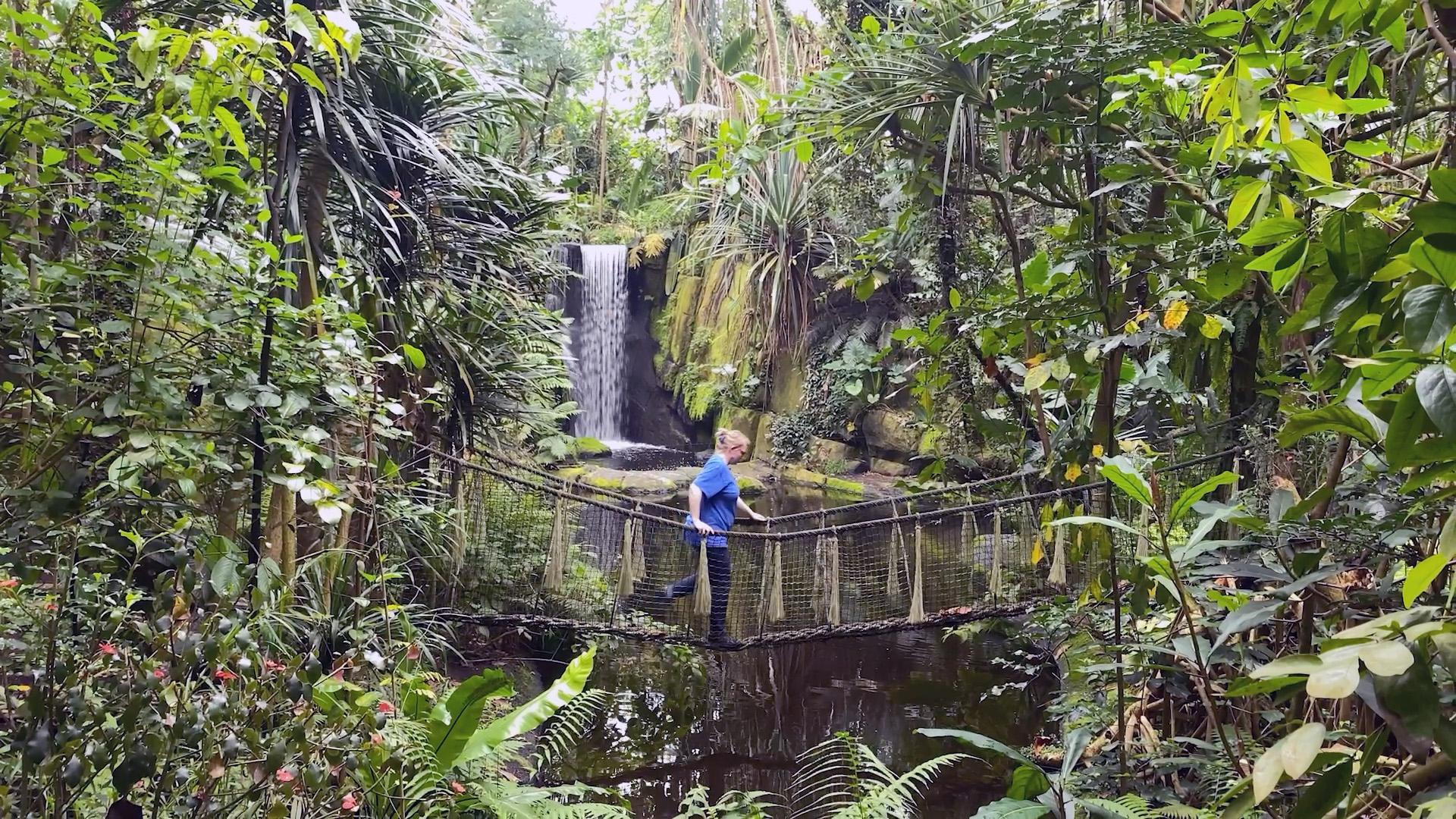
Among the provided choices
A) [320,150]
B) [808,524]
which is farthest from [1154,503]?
[808,524]

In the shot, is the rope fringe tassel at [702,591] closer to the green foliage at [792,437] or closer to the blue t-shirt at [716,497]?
the blue t-shirt at [716,497]

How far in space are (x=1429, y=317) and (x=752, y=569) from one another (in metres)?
2.92

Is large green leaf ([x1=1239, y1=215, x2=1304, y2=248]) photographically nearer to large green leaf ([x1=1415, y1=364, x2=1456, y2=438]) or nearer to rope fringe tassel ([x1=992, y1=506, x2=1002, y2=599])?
large green leaf ([x1=1415, y1=364, x2=1456, y2=438])

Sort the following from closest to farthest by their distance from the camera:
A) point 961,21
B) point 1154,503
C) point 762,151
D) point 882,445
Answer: point 1154,503, point 762,151, point 961,21, point 882,445

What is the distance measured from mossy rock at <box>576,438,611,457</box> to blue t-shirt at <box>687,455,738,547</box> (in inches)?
172

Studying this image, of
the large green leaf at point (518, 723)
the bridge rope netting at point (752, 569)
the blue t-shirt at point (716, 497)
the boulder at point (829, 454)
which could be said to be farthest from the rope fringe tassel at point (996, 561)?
the boulder at point (829, 454)

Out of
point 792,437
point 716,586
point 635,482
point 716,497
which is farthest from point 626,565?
point 792,437

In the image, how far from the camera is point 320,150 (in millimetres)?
2051

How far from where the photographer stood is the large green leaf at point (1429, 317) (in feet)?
1.75

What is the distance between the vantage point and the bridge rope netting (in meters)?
2.71

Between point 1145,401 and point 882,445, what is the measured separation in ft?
18.5

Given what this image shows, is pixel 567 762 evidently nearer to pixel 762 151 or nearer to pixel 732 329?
pixel 762 151

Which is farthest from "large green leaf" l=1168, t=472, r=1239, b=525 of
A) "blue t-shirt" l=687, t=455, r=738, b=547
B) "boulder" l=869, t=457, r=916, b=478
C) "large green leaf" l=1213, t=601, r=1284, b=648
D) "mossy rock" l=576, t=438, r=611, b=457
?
"mossy rock" l=576, t=438, r=611, b=457

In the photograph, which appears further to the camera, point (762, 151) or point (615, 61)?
point (615, 61)
